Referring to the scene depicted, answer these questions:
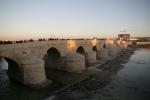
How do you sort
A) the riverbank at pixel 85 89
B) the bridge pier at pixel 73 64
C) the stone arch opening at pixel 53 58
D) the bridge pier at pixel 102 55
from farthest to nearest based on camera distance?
1. the bridge pier at pixel 102 55
2. the stone arch opening at pixel 53 58
3. the bridge pier at pixel 73 64
4. the riverbank at pixel 85 89

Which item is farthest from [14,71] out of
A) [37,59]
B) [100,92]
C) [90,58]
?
[90,58]

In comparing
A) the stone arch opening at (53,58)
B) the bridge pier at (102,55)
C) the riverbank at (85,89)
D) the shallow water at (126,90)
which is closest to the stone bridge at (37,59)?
the stone arch opening at (53,58)

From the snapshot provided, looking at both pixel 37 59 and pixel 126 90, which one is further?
pixel 37 59

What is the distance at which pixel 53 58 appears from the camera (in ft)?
92.6

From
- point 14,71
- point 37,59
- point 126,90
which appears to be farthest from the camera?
point 14,71

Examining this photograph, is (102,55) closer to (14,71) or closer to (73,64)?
(73,64)

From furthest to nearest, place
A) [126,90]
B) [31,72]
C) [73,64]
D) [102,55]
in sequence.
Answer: [102,55]
[73,64]
[31,72]
[126,90]

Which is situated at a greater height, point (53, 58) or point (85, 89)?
point (53, 58)

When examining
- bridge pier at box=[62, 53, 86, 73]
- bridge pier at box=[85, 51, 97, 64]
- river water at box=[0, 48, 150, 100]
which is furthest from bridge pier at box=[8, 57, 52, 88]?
bridge pier at box=[85, 51, 97, 64]

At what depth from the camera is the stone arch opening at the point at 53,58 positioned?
26.9 meters

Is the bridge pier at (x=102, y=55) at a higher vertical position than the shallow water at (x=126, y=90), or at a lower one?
higher

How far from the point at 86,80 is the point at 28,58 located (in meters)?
7.37

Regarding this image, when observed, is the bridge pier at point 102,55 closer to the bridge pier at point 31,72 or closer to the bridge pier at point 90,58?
the bridge pier at point 90,58

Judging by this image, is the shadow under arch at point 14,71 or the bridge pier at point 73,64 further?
the bridge pier at point 73,64
